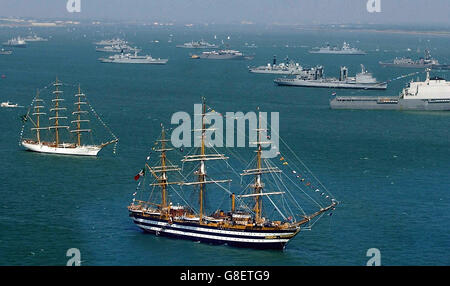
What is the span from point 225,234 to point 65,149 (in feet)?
122

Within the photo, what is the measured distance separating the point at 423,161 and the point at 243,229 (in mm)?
36036

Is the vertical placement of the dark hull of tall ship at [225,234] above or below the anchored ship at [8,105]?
below

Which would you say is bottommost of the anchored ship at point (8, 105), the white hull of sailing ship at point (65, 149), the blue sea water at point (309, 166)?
the blue sea water at point (309, 166)

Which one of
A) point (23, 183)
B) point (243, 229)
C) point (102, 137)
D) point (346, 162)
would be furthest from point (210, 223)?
point (102, 137)

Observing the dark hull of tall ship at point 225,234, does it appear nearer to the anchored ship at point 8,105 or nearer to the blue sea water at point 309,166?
the blue sea water at point 309,166

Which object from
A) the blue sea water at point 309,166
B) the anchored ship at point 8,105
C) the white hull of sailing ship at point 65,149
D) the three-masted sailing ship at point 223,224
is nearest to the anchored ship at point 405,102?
the blue sea water at point 309,166

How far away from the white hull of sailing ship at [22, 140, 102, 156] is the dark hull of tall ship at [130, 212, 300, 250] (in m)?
30.9

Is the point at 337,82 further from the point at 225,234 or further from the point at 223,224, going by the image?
the point at 225,234

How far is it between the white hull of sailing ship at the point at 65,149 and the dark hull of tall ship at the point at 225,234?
101 ft

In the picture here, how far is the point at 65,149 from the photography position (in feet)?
294

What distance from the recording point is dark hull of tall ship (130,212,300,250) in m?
56.6

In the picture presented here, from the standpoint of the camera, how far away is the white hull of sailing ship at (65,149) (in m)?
88.8

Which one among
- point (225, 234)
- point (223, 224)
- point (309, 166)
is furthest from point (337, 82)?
point (225, 234)
